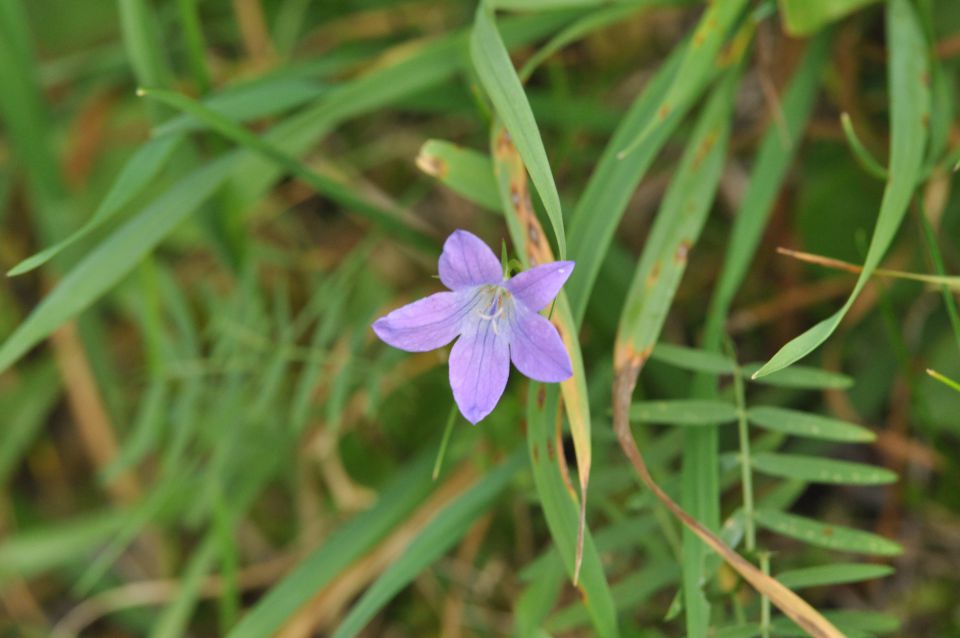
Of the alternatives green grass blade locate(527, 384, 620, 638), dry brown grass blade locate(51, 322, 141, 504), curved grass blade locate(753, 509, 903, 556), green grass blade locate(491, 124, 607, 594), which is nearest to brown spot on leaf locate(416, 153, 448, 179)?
green grass blade locate(491, 124, 607, 594)

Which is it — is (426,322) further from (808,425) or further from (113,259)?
(113,259)

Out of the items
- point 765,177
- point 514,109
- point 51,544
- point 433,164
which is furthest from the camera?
point 51,544

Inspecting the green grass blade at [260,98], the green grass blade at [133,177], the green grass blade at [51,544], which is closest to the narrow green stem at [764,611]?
the green grass blade at [133,177]

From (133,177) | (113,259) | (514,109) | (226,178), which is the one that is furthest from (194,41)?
(514,109)

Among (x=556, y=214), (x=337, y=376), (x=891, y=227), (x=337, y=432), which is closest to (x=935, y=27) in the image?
(x=891, y=227)

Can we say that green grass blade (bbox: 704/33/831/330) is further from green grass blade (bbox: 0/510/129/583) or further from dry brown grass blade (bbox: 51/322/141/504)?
dry brown grass blade (bbox: 51/322/141/504)

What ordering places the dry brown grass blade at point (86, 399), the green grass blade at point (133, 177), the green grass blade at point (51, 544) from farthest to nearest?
1. the dry brown grass blade at point (86, 399)
2. the green grass blade at point (51, 544)
3. the green grass blade at point (133, 177)

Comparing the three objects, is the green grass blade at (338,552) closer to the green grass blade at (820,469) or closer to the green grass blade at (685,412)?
the green grass blade at (685,412)
